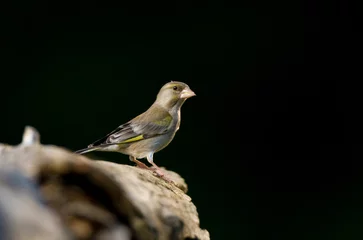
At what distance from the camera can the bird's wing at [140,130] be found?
8.67 feet

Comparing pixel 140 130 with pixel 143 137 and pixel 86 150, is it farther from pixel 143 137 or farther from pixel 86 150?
pixel 86 150

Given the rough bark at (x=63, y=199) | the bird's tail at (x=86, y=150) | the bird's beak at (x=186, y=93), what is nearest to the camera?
the rough bark at (x=63, y=199)

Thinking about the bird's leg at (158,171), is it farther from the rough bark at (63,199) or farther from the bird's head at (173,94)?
the rough bark at (63,199)

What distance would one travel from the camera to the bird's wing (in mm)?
2643

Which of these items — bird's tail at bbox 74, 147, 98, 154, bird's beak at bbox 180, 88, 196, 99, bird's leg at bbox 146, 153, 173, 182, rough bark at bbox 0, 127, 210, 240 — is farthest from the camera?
bird's beak at bbox 180, 88, 196, 99

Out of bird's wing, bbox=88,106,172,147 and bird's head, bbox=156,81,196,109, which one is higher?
bird's head, bbox=156,81,196,109

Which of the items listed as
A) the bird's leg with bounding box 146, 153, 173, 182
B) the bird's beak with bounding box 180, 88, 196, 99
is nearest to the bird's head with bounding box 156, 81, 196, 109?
the bird's beak with bounding box 180, 88, 196, 99

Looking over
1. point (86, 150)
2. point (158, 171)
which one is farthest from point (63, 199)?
point (86, 150)

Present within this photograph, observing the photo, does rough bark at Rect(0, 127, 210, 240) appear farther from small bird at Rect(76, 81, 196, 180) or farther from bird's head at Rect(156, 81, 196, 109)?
bird's head at Rect(156, 81, 196, 109)

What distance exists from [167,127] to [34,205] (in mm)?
1863

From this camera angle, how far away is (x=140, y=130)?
269cm

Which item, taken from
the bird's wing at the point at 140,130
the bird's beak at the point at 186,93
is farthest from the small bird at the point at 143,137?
the bird's beak at the point at 186,93

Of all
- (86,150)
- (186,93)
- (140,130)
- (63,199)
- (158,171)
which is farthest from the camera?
(186,93)

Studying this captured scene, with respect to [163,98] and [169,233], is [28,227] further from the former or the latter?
[163,98]
